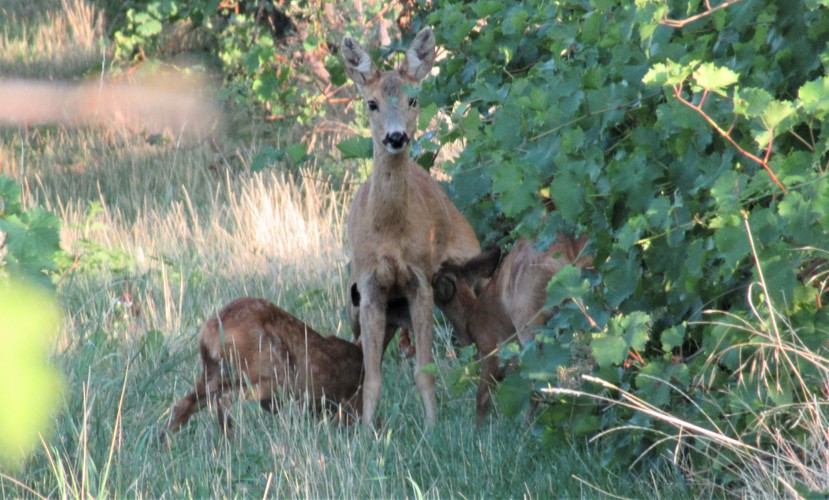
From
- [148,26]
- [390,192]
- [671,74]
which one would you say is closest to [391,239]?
[390,192]

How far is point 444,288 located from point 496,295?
15.1 inches

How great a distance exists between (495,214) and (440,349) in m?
1.02

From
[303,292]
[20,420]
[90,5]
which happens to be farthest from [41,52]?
[20,420]

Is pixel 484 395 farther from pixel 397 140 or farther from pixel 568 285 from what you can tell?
pixel 568 285

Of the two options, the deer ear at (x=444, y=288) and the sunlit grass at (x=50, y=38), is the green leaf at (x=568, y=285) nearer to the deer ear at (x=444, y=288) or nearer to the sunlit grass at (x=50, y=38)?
the deer ear at (x=444, y=288)

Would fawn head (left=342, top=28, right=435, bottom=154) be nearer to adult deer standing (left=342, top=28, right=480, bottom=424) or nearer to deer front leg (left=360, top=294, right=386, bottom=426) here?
adult deer standing (left=342, top=28, right=480, bottom=424)

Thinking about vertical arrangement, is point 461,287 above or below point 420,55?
below

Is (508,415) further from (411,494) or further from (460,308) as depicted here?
(460,308)

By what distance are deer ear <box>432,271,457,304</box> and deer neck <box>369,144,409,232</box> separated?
0.42m

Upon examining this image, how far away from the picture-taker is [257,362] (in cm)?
615

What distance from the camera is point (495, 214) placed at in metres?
7.32

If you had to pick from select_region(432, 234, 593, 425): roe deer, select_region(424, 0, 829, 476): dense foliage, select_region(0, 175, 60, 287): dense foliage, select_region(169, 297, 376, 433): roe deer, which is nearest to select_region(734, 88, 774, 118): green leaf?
select_region(424, 0, 829, 476): dense foliage

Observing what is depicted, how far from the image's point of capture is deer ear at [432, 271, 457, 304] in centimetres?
692

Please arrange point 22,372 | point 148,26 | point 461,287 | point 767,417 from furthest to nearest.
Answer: point 148,26 < point 461,287 < point 767,417 < point 22,372
